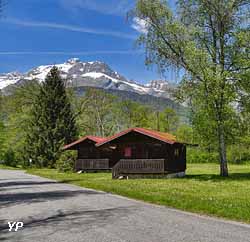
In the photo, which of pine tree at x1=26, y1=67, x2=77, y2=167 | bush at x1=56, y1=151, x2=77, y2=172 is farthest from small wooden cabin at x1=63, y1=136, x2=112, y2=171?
pine tree at x1=26, y1=67, x2=77, y2=167

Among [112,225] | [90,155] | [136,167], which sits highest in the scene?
[90,155]

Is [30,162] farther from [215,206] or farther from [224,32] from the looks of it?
[215,206]

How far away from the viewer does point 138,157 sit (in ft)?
119

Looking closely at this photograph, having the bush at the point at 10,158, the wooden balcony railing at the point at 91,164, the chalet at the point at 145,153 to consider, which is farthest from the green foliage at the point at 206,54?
the bush at the point at 10,158

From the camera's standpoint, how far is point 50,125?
56.0 m

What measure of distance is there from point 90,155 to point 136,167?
44.5 feet

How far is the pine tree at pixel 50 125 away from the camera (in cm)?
5516

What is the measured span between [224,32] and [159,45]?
15.7 ft

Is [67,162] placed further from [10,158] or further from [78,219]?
[78,219]

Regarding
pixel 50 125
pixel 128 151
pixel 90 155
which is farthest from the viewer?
pixel 50 125

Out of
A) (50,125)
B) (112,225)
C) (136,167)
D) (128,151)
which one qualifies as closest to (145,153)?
(128,151)

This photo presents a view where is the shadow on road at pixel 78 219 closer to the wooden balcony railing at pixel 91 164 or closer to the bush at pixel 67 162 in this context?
the wooden balcony railing at pixel 91 164

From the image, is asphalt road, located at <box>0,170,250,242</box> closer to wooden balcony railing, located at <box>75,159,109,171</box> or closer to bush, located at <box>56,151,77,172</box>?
wooden balcony railing, located at <box>75,159,109,171</box>

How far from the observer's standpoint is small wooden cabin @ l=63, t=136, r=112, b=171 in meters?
43.5
